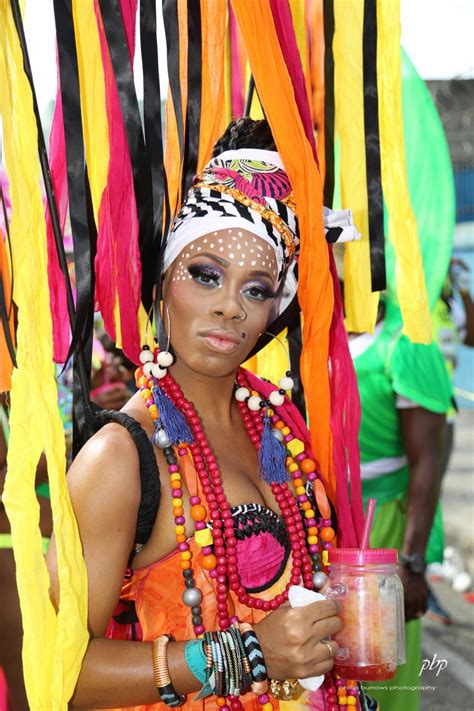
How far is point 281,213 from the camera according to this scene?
2.05 meters

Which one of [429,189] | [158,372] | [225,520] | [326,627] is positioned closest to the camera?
[326,627]

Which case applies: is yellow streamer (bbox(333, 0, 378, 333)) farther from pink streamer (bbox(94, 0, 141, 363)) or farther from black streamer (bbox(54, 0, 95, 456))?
black streamer (bbox(54, 0, 95, 456))

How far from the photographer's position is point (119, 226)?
6.55 feet

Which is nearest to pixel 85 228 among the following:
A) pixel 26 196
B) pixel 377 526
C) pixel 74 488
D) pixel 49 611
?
pixel 26 196

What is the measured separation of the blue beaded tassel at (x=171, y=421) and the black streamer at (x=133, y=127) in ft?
0.88

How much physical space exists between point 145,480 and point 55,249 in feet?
1.72

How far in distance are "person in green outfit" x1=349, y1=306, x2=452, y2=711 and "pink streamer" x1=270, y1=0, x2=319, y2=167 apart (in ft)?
6.76

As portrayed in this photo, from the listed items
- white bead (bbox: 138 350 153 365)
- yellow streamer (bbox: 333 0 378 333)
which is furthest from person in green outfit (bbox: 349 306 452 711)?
white bead (bbox: 138 350 153 365)

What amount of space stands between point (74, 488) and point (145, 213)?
0.62m

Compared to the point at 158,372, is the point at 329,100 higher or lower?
higher

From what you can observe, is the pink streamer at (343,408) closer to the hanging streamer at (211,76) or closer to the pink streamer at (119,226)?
the hanging streamer at (211,76)

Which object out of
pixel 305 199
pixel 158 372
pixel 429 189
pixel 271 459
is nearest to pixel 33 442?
pixel 158 372

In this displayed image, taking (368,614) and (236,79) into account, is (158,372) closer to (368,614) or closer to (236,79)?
(368,614)

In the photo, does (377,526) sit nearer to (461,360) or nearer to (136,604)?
(136,604)
